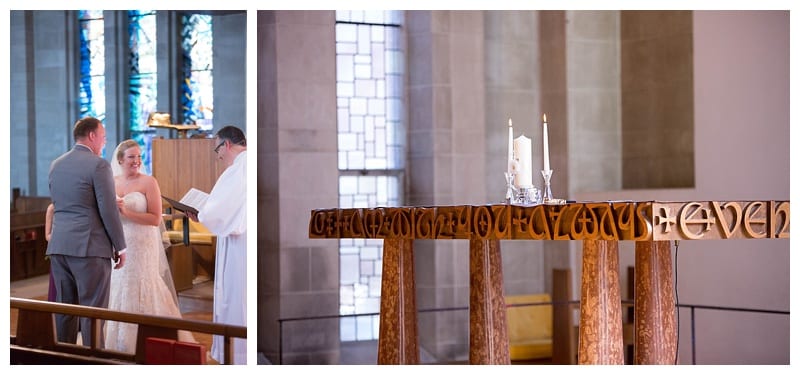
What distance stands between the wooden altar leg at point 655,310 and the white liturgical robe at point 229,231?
6.20ft

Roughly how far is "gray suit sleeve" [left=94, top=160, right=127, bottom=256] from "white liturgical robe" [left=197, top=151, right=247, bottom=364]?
1.30ft

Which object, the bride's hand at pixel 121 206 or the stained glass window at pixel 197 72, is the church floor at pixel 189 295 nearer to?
the bride's hand at pixel 121 206

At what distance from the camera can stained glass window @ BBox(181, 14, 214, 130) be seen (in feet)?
15.1

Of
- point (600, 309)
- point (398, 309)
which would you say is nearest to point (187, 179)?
point (398, 309)

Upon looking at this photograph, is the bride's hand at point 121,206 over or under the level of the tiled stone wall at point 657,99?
under

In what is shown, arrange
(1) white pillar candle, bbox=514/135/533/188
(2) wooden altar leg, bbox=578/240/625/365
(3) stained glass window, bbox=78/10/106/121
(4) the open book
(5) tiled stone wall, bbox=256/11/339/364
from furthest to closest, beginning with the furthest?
(5) tiled stone wall, bbox=256/11/339/364 → (3) stained glass window, bbox=78/10/106/121 → (4) the open book → (1) white pillar candle, bbox=514/135/533/188 → (2) wooden altar leg, bbox=578/240/625/365

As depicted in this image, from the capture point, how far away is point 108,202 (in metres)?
4.41

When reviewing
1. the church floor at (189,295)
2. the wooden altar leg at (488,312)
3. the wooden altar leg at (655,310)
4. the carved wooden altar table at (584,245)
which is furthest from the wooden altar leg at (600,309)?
the church floor at (189,295)

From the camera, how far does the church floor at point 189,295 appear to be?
174 inches

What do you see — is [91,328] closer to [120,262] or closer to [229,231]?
[120,262]

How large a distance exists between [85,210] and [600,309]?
2.47 m

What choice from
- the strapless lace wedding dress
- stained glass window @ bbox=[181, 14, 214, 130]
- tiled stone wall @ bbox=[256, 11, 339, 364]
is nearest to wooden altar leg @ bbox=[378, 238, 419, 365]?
the strapless lace wedding dress

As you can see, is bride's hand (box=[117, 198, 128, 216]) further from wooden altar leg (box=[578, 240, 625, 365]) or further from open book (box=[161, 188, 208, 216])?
wooden altar leg (box=[578, 240, 625, 365])

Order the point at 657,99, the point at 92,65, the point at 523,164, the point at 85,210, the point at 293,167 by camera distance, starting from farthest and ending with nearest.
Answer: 1. the point at 657,99
2. the point at 293,167
3. the point at 92,65
4. the point at 85,210
5. the point at 523,164
